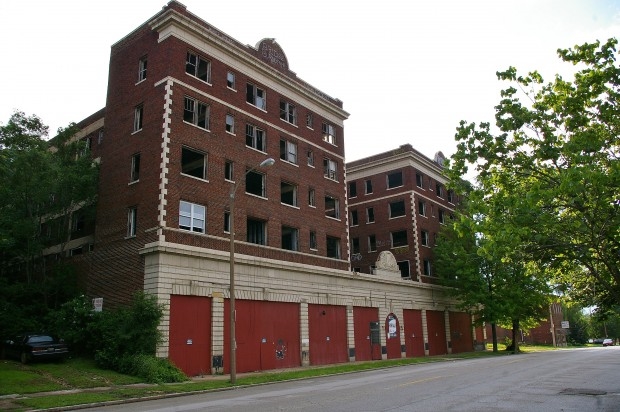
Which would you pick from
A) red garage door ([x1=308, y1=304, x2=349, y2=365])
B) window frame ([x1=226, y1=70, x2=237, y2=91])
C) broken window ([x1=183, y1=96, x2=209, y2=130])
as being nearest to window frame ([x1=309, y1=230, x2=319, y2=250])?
red garage door ([x1=308, y1=304, x2=349, y2=365])

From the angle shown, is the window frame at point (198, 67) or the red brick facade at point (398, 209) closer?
the window frame at point (198, 67)

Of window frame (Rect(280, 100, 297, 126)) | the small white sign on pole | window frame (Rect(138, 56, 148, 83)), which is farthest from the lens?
window frame (Rect(280, 100, 297, 126))

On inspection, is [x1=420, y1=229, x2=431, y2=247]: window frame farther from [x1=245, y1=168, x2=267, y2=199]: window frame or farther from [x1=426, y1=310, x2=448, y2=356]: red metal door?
[x1=245, y1=168, x2=267, y2=199]: window frame

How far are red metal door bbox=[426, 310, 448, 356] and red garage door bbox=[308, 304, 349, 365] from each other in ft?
47.4

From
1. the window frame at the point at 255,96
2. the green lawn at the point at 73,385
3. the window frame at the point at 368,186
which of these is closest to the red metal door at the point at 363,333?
the green lawn at the point at 73,385

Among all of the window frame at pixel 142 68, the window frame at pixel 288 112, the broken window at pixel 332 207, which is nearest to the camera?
the window frame at pixel 142 68

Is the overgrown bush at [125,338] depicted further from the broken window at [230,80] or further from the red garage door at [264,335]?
the broken window at [230,80]

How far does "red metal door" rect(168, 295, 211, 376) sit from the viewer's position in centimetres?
2580

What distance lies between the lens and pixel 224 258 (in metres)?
28.6

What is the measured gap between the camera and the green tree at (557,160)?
1353 centimetres

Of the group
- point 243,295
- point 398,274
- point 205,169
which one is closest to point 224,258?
point 243,295

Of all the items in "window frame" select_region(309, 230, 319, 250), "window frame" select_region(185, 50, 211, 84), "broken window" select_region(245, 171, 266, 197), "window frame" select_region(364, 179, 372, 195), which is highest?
"window frame" select_region(185, 50, 211, 84)

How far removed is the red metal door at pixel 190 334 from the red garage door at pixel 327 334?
29.5 feet

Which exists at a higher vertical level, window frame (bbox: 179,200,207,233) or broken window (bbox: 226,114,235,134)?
broken window (bbox: 226,114,235,134)
